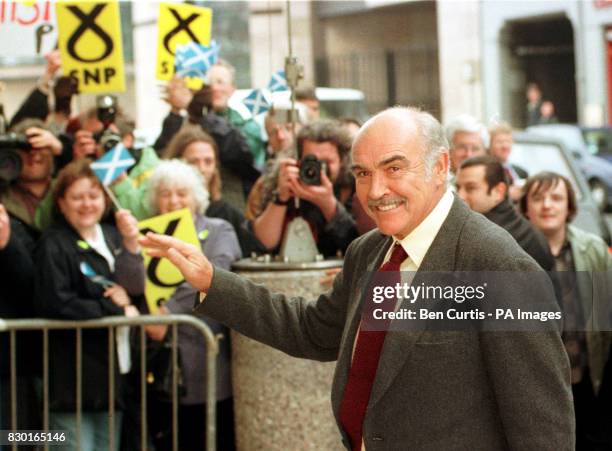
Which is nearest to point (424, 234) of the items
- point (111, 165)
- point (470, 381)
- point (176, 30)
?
point (470, 381)

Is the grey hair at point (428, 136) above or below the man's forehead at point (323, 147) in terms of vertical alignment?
below

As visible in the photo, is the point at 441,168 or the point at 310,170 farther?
the point at 310,170

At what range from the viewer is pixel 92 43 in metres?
7.11

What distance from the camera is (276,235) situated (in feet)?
19.2

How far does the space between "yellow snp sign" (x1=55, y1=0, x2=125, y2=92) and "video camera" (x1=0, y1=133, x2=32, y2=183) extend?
3.12ft

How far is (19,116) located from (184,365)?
257 cm

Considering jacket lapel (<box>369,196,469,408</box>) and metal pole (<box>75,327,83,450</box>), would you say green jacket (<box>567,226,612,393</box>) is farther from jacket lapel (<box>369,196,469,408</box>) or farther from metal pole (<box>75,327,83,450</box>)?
jacket lapel (<box>369,196,469,408</box>)

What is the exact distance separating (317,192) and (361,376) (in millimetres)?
2328

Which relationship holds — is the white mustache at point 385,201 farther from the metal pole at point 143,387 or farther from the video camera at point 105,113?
the video camera at point 105,113

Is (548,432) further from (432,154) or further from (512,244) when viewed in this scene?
(432,154)

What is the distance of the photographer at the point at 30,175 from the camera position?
6.14m

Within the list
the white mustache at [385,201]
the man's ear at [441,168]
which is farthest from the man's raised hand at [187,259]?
the man's ear at [441,168]

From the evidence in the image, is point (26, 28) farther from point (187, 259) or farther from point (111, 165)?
point (187, 259)

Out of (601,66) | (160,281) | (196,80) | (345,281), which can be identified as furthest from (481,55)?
(345,281)
